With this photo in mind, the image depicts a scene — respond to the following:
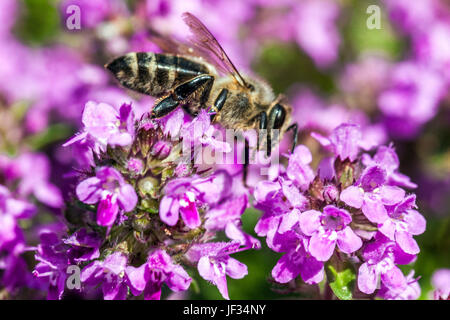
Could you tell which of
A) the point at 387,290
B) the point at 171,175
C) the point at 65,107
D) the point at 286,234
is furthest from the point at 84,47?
the point at 387,290

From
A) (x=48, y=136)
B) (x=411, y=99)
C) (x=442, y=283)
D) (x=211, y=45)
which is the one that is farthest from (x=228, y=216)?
(x=411, y=99)

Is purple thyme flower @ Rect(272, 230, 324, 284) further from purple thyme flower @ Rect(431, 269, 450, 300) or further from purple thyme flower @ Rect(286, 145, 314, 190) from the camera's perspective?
purple thyme flower @ Rect(431, 269, 450, 300)

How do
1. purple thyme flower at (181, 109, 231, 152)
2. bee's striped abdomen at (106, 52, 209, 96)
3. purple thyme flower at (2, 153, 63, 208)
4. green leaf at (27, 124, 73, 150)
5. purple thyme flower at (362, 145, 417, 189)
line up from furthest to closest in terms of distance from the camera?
green leaf at (27, 124, 73, 150) → purple thyme flower at (2, 153, 63, 208) → bee's striped abdomen at (106, 52, 209, 96) → purple thyme flower at (362, 145, 417, 189) → purple thyme flower at (181, 109, 231, 152)

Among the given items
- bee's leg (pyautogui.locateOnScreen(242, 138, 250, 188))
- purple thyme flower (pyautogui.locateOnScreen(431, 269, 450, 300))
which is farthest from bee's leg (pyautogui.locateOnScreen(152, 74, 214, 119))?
purple thyme flower (pyautogui.locateOnScreen(431, 269, 450, 300))

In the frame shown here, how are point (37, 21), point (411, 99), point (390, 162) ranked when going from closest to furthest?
point (390, 162) < point (411, 99) < point (37, 21)

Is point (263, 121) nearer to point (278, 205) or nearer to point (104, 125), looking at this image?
point (278, 205)

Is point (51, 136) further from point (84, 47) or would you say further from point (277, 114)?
point (277, 114)
